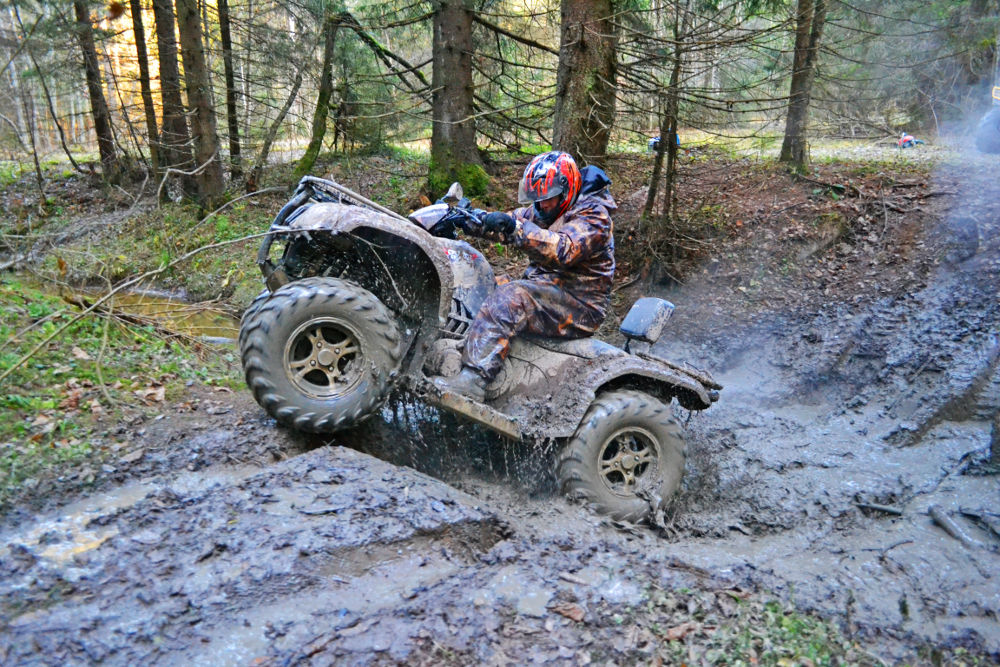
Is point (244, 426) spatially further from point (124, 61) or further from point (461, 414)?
point (124, 61)

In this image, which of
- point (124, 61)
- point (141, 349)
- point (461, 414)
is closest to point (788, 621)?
point (461, 414)

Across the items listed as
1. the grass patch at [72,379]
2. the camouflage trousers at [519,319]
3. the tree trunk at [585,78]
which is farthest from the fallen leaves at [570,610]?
the tree trunk at [585,78]

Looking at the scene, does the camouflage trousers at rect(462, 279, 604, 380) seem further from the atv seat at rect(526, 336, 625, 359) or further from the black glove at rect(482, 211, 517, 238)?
the black glove at rect(482, 211, 517, 238)

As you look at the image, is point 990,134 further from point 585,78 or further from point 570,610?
point 570,610

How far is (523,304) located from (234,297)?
6.59 meters

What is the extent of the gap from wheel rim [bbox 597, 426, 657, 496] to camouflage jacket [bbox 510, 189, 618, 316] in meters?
0.95

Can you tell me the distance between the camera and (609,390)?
5.30m

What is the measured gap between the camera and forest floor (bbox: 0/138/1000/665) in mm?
3137

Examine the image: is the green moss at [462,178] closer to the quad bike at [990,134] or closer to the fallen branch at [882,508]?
the quad bike at [990,134]

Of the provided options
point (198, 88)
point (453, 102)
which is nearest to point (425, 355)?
point (453, 102)

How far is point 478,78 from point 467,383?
10.1m

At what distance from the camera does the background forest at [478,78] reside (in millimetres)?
8641

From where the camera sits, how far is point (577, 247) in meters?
4.91

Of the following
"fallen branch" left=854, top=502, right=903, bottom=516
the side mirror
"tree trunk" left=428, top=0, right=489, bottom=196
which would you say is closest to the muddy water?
the side mirror
